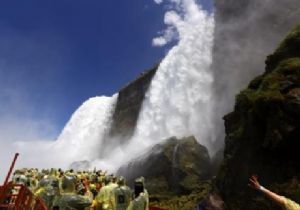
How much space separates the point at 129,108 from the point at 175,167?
40.3 meters

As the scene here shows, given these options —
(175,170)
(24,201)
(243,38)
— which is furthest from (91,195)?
(243,38)

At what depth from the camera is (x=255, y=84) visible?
2836cm

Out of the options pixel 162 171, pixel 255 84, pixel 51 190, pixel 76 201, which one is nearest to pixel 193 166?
pixel 162 171

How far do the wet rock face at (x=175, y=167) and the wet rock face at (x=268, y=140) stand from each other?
29.9 feet

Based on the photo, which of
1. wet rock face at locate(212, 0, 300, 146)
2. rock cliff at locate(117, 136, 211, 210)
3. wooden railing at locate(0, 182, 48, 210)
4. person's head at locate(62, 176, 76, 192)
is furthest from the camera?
wet rock face at locate(212, 0, 300, 146)

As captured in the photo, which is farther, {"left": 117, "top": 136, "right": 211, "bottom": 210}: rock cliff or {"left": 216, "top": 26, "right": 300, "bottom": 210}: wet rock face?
{"left": 117, "top": 136, "right": 211, "bottom": 210}: rock cliff

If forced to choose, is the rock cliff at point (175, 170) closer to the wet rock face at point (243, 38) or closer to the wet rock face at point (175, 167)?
the wet rock face at point (175, 167)

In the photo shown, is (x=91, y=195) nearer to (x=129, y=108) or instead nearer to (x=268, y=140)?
(x=268, y=140)

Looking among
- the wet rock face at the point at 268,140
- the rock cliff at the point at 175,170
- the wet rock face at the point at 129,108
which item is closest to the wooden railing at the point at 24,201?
the wet rock face at the point at 268,140

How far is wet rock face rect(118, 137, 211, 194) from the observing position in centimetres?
3667

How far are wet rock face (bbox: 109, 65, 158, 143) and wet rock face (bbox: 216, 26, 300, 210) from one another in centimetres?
4643

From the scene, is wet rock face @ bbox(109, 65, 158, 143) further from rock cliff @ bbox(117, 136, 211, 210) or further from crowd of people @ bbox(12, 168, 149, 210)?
crowd of people @ bbox(12, 168, 149, 210)

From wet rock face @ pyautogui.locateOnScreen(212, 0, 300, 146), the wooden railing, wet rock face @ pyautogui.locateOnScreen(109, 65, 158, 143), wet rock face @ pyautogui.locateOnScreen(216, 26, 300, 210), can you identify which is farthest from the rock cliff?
wet rock face @ pyautogui.locateOnScreen(109, 65, 158, 143)

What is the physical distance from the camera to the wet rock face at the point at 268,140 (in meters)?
22.2
